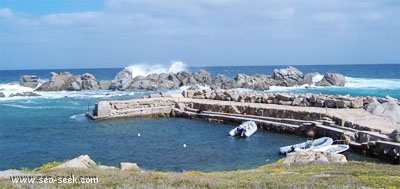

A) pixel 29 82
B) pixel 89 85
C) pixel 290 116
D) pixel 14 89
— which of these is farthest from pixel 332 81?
pixel 14 89

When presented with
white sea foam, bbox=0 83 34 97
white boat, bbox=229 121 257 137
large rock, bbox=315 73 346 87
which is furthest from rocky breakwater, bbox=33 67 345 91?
white boat, bbox=229 121 257 137

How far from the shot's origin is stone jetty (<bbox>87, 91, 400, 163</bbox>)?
19.7 meters

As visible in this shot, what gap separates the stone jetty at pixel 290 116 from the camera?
64.6 feet

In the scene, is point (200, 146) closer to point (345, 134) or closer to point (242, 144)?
point (242, 144)

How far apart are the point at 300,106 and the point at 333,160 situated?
57.5 ft

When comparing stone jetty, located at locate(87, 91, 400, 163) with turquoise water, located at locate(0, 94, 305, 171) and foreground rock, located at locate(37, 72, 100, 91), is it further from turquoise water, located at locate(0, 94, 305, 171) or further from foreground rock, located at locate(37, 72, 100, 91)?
foreground rock, located at locate(37, 72, 100, 91)

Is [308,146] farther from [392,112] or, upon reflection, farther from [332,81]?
[332,81]

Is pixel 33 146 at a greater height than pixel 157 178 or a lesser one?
lesser

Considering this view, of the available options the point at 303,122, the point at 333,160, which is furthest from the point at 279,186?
the point at 303,122

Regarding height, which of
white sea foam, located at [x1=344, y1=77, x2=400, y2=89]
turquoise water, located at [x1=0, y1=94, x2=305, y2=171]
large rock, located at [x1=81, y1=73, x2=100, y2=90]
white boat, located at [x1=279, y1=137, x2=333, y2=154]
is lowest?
turquoise water, located at [x1=0, y1=94, x2=305, y2=171]

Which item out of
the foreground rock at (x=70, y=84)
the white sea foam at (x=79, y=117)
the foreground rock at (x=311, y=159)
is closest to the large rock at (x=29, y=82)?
the foreground rock at (x=70, y=84)

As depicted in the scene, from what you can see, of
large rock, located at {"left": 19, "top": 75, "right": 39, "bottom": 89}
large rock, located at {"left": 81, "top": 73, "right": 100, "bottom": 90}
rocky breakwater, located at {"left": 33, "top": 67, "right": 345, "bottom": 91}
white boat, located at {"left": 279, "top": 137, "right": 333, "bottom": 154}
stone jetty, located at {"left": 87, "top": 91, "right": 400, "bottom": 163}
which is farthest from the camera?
large rock, located at {"left": 19, "top": 75, "right": 39, "bottom": 89}

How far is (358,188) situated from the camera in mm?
7691

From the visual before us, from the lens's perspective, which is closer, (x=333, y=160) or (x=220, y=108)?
(x=333, y=160)
